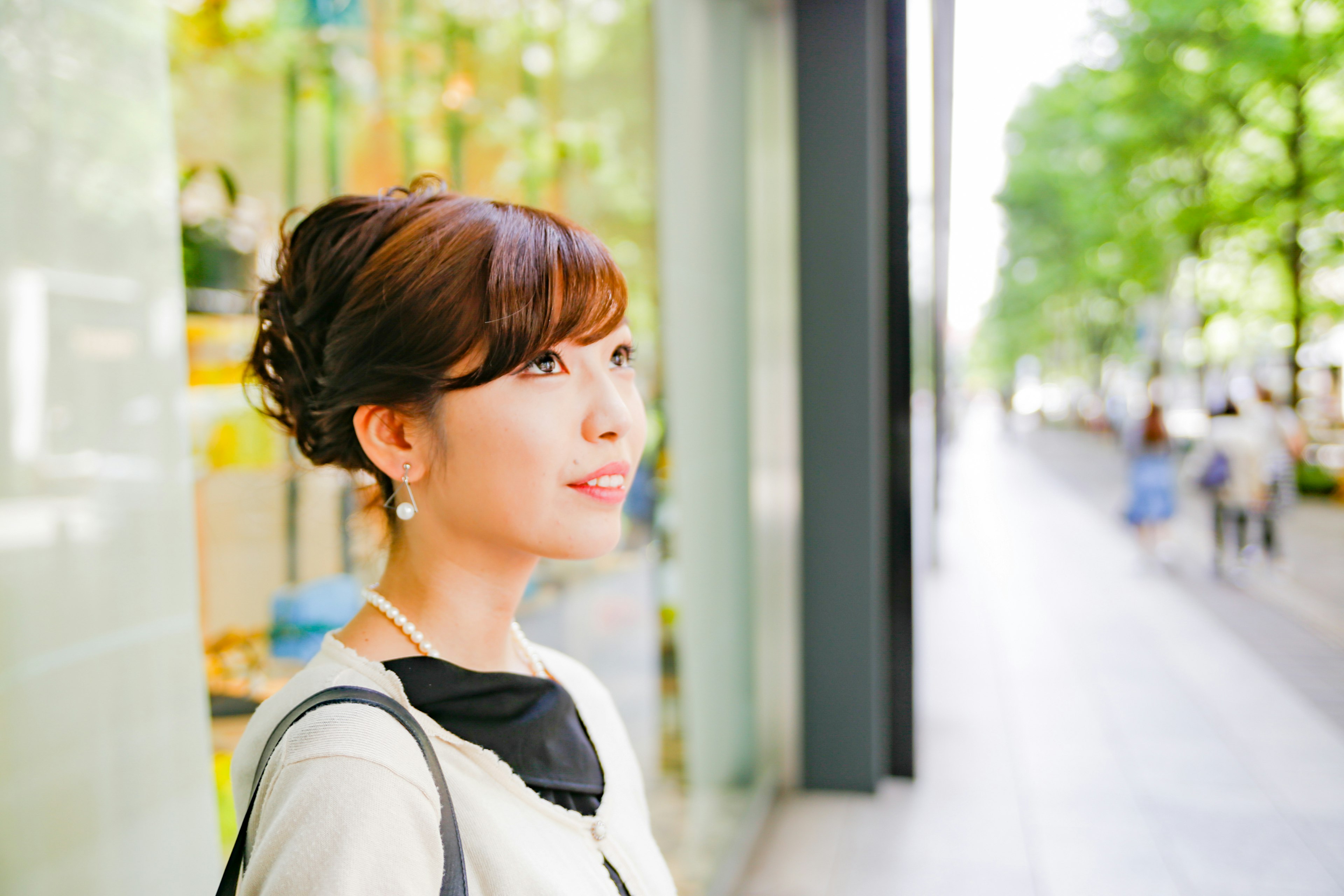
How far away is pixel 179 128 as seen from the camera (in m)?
1.73

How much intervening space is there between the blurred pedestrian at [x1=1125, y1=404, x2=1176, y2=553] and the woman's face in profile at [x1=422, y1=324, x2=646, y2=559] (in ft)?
28.8

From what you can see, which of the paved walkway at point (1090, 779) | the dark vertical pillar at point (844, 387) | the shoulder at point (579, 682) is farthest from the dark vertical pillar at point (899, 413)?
the shoulder at point (579, 682)

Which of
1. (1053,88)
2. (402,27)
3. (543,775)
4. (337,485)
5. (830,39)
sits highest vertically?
(1053,88)

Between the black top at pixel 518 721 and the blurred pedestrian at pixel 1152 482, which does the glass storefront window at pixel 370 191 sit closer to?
the black top at pixel 518 721

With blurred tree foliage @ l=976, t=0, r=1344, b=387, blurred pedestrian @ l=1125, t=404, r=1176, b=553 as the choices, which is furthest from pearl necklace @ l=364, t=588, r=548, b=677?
blurred tree foliage @ l=976, t=0, r=1344, b=387

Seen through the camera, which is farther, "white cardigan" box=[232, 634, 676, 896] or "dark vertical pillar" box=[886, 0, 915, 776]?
"dark vertical pillar" box=[886, 0, 915, 776]

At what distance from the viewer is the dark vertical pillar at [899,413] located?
3.96m

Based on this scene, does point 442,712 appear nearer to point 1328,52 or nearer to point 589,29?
point 589,29

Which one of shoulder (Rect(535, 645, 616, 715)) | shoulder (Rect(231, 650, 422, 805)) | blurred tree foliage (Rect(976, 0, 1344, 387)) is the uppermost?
blurred tree foliage (Rect(976, 0, 1344, 387))

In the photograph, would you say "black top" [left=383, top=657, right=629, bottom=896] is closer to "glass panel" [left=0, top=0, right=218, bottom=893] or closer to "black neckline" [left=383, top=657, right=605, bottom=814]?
"black neckline" [left=383, top=657, right=605, bottom=814]

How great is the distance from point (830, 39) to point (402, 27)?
1.78 meters

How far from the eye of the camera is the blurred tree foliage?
11484mm

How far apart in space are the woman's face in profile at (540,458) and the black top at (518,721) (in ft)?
0.48

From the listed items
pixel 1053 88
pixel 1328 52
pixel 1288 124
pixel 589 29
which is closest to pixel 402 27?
pixel 589 29
